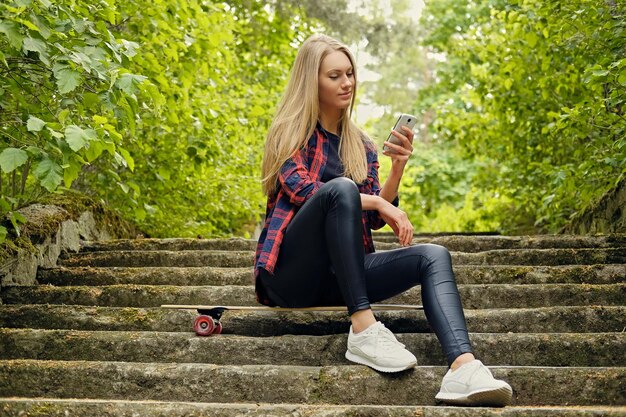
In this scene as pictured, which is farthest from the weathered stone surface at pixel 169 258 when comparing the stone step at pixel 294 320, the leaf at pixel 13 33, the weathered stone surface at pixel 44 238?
the leaf at pixel 13 33

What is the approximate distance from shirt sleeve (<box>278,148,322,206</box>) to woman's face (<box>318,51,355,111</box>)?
0.95ft

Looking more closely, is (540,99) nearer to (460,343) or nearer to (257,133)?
Answer: (257,133)

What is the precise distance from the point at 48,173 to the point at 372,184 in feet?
4.53

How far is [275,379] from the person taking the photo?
2.92 meters

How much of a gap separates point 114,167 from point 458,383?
375cm

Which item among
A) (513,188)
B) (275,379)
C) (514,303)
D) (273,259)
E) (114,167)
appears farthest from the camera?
(513,188)

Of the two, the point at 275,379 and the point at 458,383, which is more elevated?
the point at 458,383

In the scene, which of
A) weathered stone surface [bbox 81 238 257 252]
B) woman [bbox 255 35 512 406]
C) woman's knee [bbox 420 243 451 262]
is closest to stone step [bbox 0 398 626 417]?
woman [bbox 255 35 512 406]

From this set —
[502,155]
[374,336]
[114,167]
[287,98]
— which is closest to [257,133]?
[502,155]

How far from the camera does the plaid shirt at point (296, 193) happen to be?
10.6 ft

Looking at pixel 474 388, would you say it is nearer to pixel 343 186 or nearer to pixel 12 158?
pixel 343 186

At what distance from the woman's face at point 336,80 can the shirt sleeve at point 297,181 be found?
288 millimetres

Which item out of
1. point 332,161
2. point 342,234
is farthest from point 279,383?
point 332,161

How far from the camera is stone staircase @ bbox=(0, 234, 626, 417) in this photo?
9.16 ft
